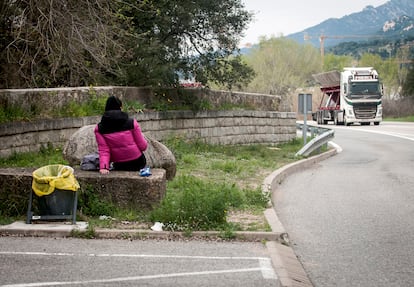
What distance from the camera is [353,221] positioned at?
417 inches

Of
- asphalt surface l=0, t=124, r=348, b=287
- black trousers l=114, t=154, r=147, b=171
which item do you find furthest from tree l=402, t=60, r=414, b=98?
asphalt surface l=0, t=124, r=348, b=287

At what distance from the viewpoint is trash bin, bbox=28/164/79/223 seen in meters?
9.07

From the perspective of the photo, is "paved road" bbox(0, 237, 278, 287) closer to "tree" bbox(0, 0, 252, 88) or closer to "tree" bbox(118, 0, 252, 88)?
"tree" bbox(0, 0, 252, 88)

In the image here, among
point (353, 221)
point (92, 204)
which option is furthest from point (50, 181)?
point (353, 221)

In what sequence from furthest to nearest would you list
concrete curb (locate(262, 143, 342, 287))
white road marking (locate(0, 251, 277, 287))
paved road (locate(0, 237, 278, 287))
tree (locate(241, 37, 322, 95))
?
tree (locate(241, 37, 322, 95))
concrete curb (locate(262, 143, 342, 287))
paved road (locate(0, 237, 278, 287))
white road marking (locate(0, 251, 277, 287))

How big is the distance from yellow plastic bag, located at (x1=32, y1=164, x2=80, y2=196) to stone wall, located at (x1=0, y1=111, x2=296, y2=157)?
3967mm

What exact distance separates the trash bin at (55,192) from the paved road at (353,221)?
298 cm

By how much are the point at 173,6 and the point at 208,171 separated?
280 inches

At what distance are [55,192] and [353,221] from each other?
445cm

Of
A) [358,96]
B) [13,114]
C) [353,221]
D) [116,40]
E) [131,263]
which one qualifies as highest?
[116,40]

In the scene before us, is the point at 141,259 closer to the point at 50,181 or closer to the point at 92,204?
the point at 50,181

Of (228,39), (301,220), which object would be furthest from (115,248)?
(228,39)

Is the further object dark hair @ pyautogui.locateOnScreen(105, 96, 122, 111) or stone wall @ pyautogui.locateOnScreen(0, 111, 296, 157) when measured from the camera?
stone wall @ pyautogui.locateOnScreen(0, 111, 296, 157)

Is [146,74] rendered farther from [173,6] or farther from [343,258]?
[343,258]
